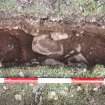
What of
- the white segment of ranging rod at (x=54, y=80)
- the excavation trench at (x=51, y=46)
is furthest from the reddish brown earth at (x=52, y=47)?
the white segment of ranging rod at (x=54, y=80)

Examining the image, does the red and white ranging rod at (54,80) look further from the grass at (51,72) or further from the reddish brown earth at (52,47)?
the reddish brown earth at (52,47)

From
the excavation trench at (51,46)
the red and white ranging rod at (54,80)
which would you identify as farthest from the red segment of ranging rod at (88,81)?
the excavation trench at (51,46)

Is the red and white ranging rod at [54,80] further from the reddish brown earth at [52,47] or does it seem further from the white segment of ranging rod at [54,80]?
the reddish brown earth at [52,47]

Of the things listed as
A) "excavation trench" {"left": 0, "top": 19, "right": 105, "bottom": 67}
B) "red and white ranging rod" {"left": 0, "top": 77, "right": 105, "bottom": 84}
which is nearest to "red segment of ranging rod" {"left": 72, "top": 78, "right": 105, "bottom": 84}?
"red and white ranging rod" {"left": 0, "top": 77, "right": 105, "bottom": 84}

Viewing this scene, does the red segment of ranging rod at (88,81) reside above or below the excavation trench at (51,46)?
below

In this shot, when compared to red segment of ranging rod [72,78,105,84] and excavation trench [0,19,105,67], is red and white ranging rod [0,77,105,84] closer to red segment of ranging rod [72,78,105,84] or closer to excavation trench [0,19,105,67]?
red segment of ranging rod [72,78,105,84]

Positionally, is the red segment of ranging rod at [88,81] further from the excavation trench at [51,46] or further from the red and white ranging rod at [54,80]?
the excavation trench at [51,46]

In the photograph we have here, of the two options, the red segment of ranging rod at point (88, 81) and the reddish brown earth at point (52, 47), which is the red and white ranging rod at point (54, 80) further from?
the reddish brown earth at point (52, 47)

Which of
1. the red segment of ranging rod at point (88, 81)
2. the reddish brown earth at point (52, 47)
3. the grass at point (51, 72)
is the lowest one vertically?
the red segment of ranging rod at point (88, 81)

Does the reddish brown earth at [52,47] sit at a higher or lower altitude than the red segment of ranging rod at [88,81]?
higher

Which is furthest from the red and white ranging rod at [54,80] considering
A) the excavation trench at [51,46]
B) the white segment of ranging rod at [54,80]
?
the excavation trench at [51,46]

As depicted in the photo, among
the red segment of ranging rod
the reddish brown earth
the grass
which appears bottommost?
the red segment of ranging rod

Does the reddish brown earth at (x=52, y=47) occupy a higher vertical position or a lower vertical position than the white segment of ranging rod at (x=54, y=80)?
higher

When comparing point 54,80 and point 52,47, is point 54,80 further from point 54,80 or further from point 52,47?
point 52,47
